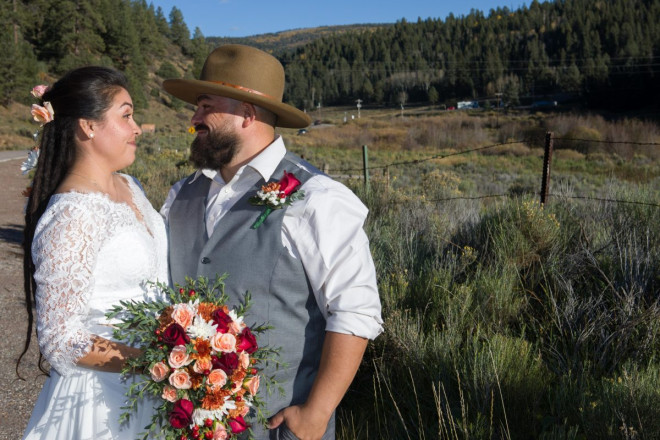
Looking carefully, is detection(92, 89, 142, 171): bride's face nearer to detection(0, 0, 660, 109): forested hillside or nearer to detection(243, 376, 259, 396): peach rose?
detection(243, 376, 259, 396): peach rose

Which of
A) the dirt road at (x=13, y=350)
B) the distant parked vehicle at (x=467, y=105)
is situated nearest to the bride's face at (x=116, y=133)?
the dirt road at (x=13, y=350)

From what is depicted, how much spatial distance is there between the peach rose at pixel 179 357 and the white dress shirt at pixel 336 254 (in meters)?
0.57

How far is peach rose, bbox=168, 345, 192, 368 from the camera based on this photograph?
1.70 m

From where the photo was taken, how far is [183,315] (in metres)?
1.74

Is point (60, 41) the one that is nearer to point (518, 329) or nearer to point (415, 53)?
point (518, 329)

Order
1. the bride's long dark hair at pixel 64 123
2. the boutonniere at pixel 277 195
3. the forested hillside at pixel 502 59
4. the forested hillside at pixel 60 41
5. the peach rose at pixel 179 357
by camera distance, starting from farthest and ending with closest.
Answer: the forested hillside at pixel 502 59 < the forested hillside at pixel 60 41 < the bride's long dark hair at pixel 64 123 < the boutonniere at pixel 277 195 < the peach rose at pixel 179 357

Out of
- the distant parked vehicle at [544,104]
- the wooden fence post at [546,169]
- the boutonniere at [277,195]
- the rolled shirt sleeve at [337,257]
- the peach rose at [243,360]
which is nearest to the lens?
the peach rose at [243,360]

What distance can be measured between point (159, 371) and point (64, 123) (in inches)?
46.6

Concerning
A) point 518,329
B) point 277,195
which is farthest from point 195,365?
point 518,329

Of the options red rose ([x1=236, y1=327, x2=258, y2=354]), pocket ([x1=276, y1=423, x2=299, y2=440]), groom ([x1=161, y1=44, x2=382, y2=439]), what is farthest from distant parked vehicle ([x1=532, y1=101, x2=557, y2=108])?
red rose ([x1=236, y1=327, x2=258, y2=354])

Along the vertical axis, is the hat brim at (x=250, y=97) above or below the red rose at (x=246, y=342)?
above

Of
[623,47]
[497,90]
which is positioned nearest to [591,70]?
[623,47]

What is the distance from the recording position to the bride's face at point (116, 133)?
231 centimetres

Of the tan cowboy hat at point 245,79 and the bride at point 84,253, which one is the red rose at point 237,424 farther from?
the tan cowboy hat at point 245,79
